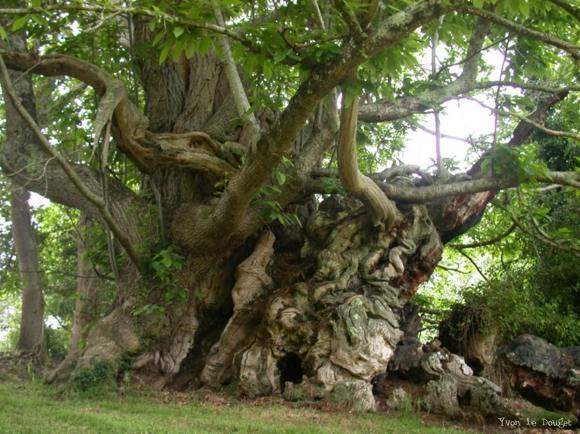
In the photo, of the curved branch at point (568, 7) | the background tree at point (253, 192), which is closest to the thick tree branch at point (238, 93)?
→ the background tree at point (253, 192)

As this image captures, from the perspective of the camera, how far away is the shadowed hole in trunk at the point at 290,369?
8477 millimetres

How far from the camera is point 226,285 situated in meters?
9.70

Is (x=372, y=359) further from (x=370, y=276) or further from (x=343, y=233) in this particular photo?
(x=343, y=233)

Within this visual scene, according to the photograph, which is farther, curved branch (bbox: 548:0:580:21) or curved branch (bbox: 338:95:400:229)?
curved branch (bbox: 338:95:400:229)

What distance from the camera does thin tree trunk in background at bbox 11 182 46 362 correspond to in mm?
12227

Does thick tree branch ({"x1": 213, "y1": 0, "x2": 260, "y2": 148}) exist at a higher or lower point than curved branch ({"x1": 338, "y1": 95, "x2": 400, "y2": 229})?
higher

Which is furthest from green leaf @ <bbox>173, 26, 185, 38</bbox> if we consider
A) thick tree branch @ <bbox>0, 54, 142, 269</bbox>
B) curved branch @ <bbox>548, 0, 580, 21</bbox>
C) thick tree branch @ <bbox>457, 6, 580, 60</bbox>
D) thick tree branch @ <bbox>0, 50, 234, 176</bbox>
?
curved branch @ <bbox>548, 0, 580, 21</bbox>

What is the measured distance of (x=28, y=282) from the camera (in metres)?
12.3

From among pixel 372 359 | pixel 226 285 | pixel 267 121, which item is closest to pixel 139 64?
pixel 267 121

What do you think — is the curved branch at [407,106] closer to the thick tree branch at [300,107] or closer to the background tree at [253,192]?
the background tree at [253,192]

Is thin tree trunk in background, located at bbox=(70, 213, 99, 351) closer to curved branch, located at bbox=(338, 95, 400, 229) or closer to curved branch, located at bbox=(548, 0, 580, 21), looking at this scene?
curved branch, located at bbox=(338, 95, 400, 229)

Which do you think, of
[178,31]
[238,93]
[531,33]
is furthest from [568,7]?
[238,93]

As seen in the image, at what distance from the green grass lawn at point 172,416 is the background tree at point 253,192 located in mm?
626

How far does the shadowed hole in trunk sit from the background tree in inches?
1.4
